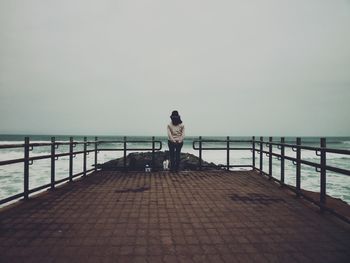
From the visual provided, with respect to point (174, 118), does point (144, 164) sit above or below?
below

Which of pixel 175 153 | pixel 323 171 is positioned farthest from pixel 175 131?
pixel 323 171

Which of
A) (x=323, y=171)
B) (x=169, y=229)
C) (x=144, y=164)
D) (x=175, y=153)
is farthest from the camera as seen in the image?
(x=144, y=164)

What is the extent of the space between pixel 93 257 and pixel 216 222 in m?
A: 1.83

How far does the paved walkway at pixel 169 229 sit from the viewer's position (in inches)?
110

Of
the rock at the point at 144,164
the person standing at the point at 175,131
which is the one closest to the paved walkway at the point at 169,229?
the person standing at the point at 175,131

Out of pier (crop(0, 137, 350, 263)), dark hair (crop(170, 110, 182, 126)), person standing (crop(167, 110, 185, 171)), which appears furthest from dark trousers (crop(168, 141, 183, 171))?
pier (crop(0, 137, 350, 263))

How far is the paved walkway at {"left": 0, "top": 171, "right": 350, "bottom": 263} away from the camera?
279cm

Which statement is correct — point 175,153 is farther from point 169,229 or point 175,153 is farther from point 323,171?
point 169,229

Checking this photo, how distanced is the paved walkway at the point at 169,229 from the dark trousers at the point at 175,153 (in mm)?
3408

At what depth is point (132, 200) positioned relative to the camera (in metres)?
5.24

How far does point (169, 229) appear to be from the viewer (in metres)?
3.57

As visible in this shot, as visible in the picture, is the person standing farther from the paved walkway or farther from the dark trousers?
the paved walkway

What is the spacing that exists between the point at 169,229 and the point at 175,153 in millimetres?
5986

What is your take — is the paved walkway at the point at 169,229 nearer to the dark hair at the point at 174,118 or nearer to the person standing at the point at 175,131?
the person standing at the point at 175,131
